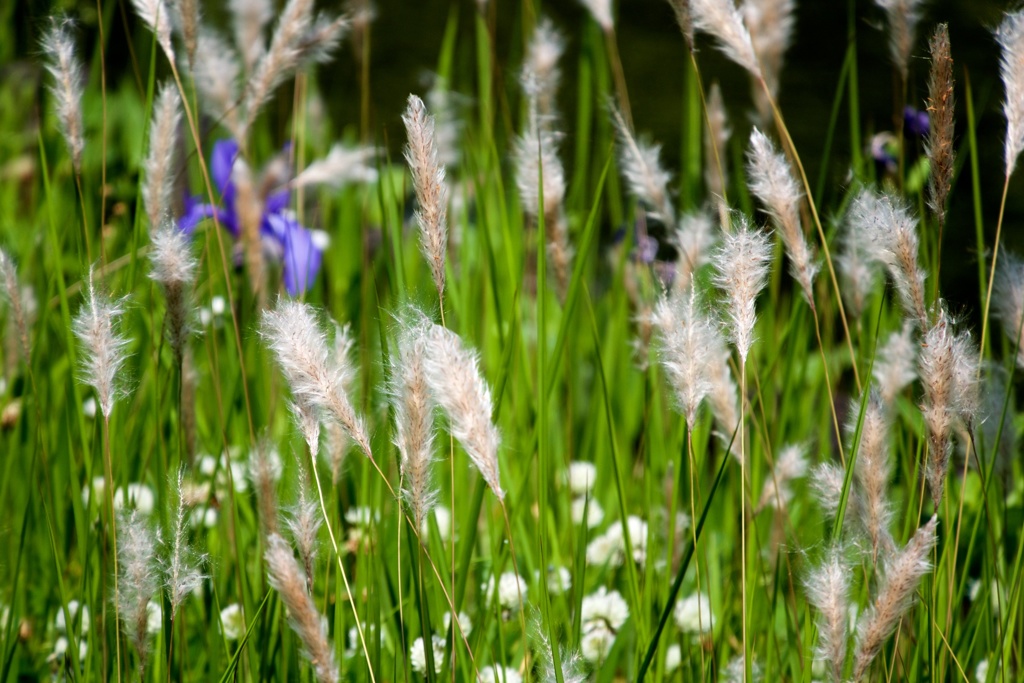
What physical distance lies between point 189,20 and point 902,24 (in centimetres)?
80

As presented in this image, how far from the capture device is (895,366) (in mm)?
1051

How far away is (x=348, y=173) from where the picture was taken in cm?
130

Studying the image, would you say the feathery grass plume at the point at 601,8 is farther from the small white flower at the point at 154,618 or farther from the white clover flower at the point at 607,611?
the small white flower at the point at 154,618

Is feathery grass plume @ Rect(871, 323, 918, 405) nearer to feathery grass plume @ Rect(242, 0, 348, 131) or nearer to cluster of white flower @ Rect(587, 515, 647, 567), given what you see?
cluster of white flower @ Rect(587, 515, 647, 567)

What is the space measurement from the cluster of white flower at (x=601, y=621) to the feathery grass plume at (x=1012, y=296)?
52 centimetres

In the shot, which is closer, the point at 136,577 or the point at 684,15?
the point at 136,577

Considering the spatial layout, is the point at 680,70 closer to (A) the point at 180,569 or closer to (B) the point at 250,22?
(B) the point at 250,22

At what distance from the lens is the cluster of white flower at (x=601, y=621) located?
3.75 feet

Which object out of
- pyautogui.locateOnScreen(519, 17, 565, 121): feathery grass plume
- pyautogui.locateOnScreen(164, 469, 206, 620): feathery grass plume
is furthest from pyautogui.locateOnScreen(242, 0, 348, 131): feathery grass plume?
pyautogui.locateOnScreen(164, 469, 206, 620): feathery grass plume

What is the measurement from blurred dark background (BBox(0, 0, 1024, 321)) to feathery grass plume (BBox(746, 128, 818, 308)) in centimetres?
74

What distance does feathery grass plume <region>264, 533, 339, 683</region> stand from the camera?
61 centimetres

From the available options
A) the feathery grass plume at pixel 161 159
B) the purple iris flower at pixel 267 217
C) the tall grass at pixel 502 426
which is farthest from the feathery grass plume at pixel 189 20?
the purple iris flower at pixel 267 217

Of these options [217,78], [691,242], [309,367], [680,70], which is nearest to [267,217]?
[217,78]

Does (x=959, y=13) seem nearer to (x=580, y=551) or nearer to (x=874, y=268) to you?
(x=874, y=268)
